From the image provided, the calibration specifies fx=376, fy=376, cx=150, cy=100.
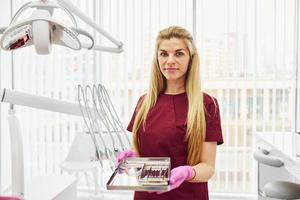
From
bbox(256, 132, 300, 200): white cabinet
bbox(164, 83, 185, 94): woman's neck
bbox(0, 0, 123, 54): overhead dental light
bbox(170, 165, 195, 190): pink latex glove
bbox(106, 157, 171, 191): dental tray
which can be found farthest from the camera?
bbox(256, 132, 300, 200): white cabinet

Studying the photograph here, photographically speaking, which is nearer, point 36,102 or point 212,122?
point 36,102

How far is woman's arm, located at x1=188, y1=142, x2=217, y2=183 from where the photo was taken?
151cm

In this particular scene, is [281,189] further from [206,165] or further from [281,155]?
[206,165]

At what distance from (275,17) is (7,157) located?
3.05 m

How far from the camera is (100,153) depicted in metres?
1.53

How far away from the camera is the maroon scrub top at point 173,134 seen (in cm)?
159

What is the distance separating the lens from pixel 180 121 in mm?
1615

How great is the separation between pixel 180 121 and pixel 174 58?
0.27 metres

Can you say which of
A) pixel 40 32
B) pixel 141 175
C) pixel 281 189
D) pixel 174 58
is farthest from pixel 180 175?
pixel 281 189

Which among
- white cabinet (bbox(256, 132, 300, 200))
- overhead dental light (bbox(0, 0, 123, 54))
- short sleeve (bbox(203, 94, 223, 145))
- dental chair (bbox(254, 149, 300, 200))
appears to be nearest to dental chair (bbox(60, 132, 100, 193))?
white cabinet (bbox(256, 132, 300, 200))

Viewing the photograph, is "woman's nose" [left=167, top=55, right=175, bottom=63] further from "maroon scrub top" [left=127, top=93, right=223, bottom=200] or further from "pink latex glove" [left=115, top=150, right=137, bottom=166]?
"pink latex glove" [left=115, top=150, right=137, bottom=166]

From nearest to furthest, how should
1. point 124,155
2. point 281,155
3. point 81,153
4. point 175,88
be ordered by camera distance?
point 124,155 → point 175,88 → point 281,155 → point 81,153

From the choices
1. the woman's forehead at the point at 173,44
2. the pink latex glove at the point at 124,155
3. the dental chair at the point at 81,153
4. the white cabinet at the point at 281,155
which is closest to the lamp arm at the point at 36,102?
the pink latex glove at the point at 124,155

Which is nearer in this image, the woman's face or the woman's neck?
the woman's face
